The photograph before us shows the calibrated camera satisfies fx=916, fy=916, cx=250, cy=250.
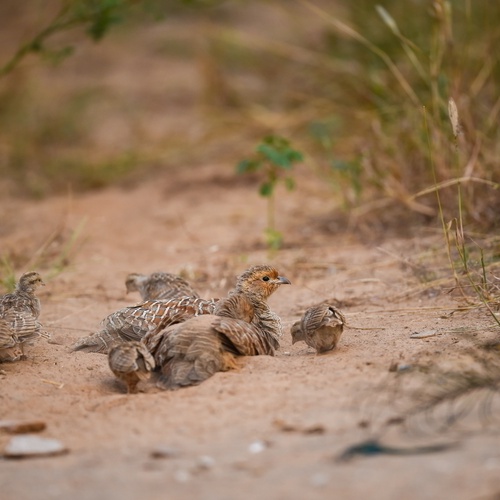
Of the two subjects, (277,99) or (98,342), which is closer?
(98,342)

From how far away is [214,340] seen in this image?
15.7ft

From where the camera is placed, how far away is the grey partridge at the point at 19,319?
16.4 feet

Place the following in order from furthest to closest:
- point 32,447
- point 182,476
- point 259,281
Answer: point 259,281 → point 32,447 → point 182,476

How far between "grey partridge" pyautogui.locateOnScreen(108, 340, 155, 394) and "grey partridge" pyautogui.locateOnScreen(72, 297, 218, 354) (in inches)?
25.8

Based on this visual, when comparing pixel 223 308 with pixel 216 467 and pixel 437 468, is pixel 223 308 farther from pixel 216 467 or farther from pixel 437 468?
pixel 437 468

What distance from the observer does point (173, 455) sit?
364 centimetres

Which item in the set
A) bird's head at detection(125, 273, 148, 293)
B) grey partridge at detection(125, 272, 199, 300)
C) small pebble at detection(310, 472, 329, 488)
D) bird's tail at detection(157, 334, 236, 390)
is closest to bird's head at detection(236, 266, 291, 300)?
grey partridge at detection(125, 272, 199, 300)

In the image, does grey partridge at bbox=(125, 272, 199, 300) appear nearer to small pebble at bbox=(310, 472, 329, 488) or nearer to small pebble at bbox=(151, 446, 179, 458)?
small pebble at bbox=(151, 446, 179, 458)

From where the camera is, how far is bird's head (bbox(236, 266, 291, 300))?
5.57 metres

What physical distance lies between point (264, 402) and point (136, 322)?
59.1 inches

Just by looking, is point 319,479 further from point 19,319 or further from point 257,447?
point 19,319

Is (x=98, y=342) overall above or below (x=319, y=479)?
above

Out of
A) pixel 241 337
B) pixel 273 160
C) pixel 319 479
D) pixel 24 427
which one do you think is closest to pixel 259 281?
pixel 241 337

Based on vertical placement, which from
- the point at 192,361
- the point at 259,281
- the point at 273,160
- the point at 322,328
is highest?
the point at 273,160
